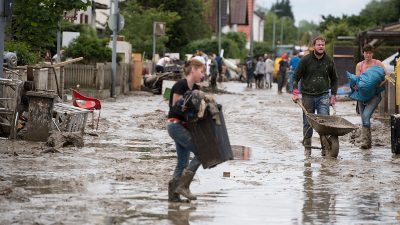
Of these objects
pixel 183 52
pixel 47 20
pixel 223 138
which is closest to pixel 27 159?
pixel 223 138

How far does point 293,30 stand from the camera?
182375 mm

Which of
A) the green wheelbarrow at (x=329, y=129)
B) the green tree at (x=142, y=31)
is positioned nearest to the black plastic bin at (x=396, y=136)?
the green wheelbarrow at (x=329, y=129)

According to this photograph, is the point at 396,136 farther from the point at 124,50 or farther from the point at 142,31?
the point at 142,31

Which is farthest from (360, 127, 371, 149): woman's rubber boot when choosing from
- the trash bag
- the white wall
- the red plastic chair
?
the white wall

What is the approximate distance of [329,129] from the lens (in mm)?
15727

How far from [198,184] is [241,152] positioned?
4364 mm

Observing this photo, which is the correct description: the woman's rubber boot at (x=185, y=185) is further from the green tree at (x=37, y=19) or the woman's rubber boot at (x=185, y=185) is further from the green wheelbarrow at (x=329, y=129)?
the green tree at (x=37, y=19)

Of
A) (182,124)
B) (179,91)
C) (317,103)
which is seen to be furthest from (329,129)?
(179,91)

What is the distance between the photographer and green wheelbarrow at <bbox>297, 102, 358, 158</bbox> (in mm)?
15703

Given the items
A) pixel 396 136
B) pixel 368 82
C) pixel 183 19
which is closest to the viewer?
pixel 396 136

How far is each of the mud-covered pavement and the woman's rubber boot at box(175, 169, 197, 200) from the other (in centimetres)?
10

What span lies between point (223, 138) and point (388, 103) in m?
14.8

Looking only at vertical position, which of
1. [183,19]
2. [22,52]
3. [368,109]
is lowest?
[368,109]

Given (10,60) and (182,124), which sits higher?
(10,60)
